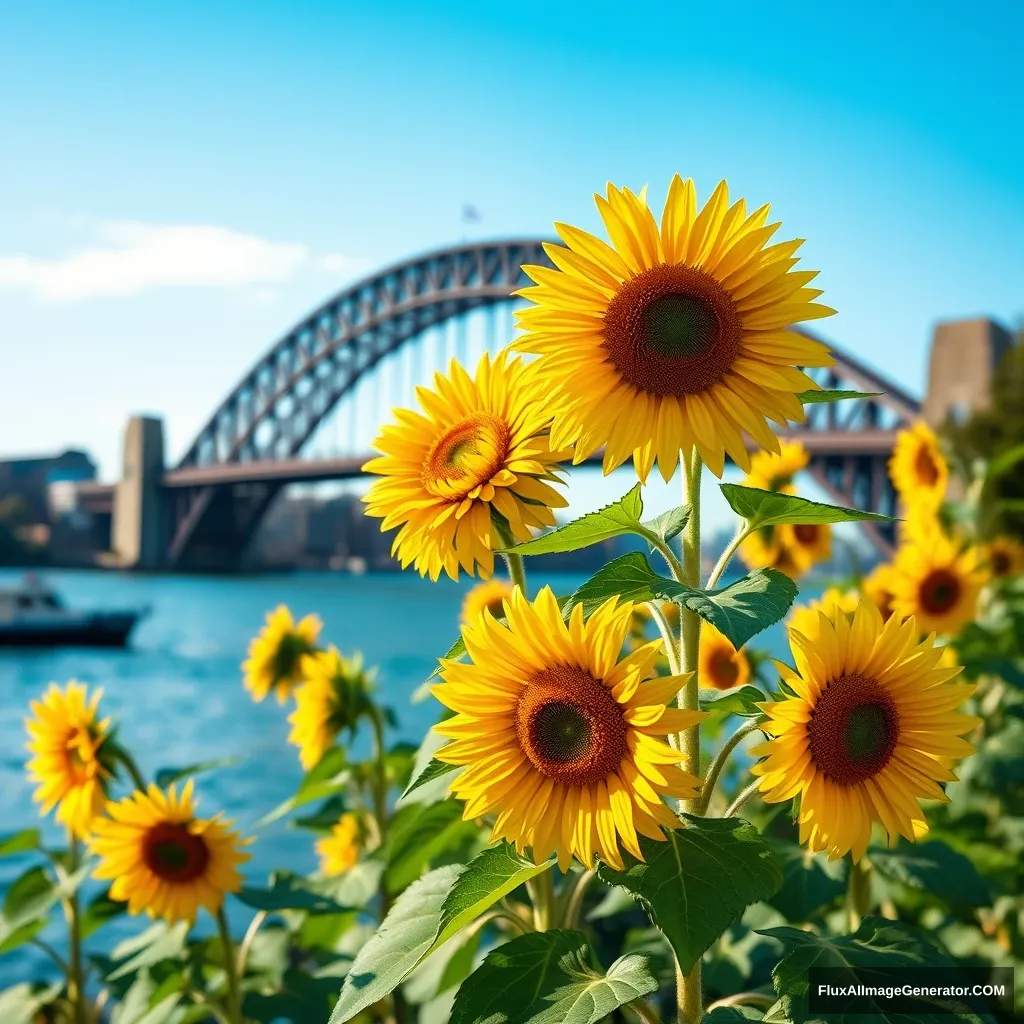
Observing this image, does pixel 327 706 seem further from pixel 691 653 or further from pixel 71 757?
pixel 691 653

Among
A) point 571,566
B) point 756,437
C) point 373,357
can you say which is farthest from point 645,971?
point 571,566

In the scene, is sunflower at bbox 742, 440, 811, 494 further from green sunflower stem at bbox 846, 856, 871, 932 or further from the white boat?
the white boat

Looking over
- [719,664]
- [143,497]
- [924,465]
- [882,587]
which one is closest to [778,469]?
[882,587]

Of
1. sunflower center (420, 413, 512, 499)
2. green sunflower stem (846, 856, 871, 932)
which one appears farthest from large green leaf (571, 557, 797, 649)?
green sunflower stem (846, 856, 871, 932)

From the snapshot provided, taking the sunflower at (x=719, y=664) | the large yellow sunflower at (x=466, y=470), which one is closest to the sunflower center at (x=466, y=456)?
the large yellow sunflower at (x=466, y=470)

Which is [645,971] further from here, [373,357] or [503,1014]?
[373,357]

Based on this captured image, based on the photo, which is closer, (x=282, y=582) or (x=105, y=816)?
(x=105, y=816)

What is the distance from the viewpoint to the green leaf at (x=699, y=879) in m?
0.67

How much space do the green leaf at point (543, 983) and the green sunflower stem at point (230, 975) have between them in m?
0.62

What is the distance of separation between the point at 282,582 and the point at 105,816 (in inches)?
1499

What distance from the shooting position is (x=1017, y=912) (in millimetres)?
2000

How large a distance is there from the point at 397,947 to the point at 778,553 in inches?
42.0

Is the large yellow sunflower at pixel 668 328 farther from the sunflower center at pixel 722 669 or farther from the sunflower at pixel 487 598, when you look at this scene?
the sunflower at pixel 487 598

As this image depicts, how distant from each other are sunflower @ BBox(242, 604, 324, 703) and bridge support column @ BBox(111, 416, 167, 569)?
3571 centimetres
